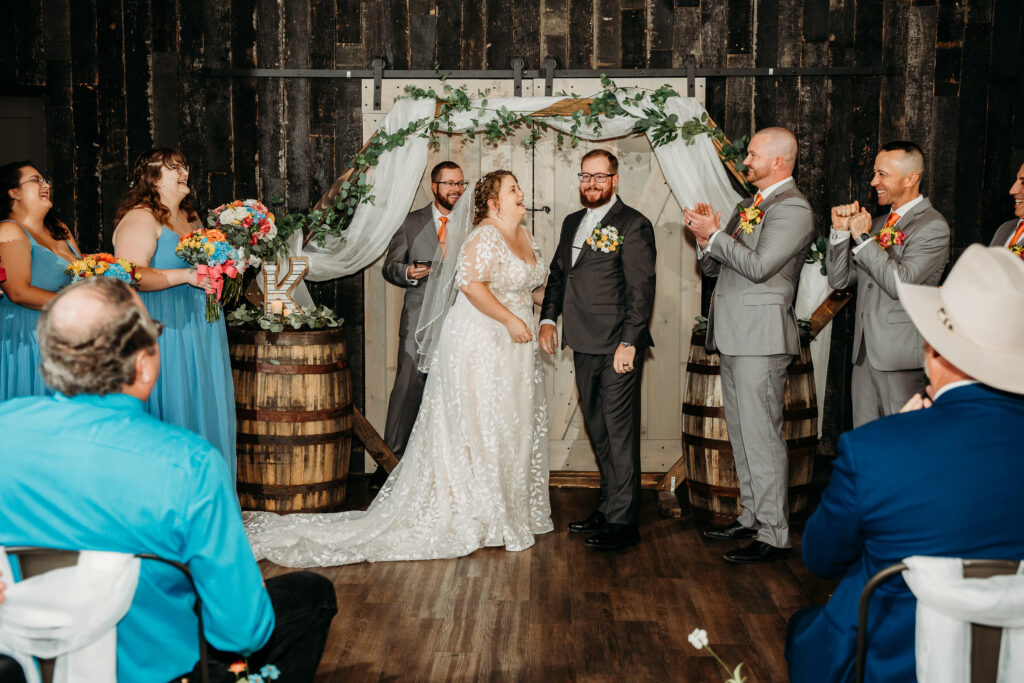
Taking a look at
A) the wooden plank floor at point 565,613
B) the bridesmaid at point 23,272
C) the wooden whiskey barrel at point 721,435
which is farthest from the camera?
the wooden whiskey barrel at point 721,435

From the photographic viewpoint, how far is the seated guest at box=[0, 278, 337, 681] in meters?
1.55

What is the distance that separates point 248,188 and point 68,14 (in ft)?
4.62

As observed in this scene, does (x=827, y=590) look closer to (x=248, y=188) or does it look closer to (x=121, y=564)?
(x=121, y=564)

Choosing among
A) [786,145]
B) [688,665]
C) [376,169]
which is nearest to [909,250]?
[786,145]

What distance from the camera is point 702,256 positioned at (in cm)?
408

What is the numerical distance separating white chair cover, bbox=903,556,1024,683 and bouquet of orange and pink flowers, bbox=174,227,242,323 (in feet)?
9.91

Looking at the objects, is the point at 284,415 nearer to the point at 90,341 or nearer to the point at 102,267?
the point at 102,267

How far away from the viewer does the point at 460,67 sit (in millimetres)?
5234

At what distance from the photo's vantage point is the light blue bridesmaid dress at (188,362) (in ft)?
12.4

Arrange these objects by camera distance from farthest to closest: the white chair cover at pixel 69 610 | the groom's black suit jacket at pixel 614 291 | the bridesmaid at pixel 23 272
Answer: the groom's black suit jacket at pixel 614 291
the bridesmaid at pixel 23 272
the white chair cover at pixel 69 610

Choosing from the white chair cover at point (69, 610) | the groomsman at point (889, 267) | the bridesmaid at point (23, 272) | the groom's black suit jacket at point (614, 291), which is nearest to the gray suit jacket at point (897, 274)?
the groomsman at point (889, 267)

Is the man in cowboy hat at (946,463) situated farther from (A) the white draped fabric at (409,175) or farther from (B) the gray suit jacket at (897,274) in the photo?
(A) the white draped fabric at (409,175)

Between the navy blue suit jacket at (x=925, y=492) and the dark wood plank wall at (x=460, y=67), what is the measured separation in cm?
375

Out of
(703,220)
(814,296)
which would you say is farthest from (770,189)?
(814,296)
